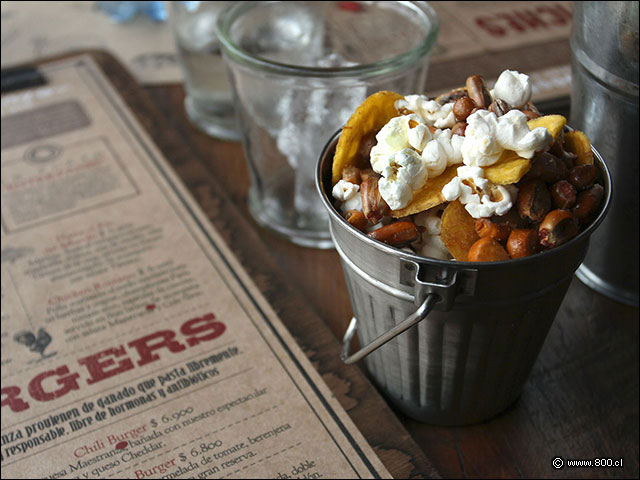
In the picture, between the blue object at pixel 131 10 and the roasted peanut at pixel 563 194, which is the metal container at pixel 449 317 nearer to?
the roasted peanut at pixel 563 194

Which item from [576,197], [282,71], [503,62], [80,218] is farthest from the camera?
[503,62]

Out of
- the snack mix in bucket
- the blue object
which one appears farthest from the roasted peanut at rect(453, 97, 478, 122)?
the blue object

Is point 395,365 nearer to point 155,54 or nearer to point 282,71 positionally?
point 282,71

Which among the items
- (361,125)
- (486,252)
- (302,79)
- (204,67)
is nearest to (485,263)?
(486,252)

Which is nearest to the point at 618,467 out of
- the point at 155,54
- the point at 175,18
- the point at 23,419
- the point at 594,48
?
the point at 594,48

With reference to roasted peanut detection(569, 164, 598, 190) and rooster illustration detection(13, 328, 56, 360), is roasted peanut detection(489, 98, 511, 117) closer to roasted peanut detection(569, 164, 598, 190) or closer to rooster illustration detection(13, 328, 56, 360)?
roasted peanut detection(569, 164, 598, 190)

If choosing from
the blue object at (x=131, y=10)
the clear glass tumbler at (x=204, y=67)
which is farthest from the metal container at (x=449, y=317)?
the blue object at (x=131, y=10)
